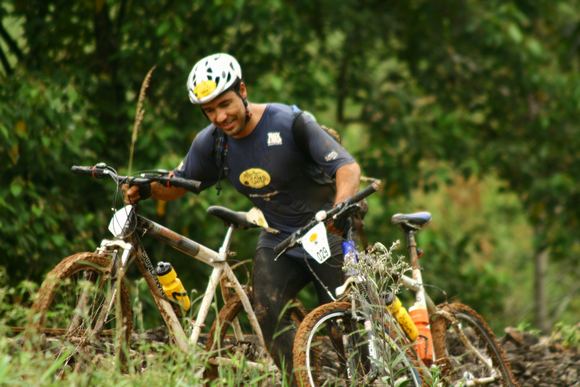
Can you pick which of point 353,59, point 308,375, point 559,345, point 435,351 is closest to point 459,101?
point 353,59

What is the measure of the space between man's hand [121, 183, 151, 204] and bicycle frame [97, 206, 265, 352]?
15 centimetres

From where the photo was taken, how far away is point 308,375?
19.5 feet

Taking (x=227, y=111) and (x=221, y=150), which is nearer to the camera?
(x=227, y=111)

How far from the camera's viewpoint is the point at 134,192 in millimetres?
6512

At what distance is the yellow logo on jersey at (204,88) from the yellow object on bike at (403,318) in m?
1.60

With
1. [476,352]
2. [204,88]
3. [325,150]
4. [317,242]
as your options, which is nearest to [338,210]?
[317,242]

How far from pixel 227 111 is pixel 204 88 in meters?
0.19

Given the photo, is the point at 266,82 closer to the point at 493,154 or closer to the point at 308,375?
the point at 493,154

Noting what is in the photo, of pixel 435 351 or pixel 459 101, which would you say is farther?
pixel 459 101

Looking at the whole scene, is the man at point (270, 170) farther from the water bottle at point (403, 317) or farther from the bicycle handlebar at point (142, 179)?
the water bottle at point (403, 317)

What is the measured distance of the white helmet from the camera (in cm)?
657

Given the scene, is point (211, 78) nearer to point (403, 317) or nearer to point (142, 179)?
point (142, 179)

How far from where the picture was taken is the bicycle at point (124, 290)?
5707mm

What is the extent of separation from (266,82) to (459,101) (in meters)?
3.26
